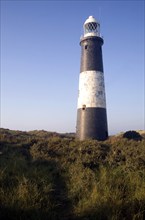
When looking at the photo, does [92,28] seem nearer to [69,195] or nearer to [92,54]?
[92,54]

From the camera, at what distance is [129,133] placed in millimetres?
24594

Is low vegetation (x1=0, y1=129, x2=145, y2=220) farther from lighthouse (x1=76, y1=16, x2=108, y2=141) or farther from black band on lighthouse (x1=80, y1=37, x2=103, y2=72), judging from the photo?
black band on lighthouse (x1=80, y1=37, x2=103, y2=72)

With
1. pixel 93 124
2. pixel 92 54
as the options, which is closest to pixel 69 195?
pixel 93 124

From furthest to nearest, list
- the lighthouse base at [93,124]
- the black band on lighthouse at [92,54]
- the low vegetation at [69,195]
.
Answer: the black band on lighthouse at [92,54]
the lighthouse base at [93,124]
the low vegetation at [69,195]

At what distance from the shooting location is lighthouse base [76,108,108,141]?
2062 cm

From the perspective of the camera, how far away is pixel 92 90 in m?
20.9

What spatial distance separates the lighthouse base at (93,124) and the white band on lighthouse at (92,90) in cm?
47

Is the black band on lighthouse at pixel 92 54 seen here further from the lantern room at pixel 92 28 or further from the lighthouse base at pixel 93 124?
the lighthouse base at pixel 93 124

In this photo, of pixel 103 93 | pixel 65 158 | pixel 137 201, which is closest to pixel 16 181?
pixel 137 201

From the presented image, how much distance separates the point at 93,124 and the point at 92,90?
2650mm

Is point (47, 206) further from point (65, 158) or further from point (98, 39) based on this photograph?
point (98, 39)

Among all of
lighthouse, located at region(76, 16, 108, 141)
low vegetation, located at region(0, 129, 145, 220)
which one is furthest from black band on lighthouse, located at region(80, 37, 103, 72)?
low vegetation, located at region(0, 129, 145, 220)

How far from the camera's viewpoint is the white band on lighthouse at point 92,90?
20.8 m

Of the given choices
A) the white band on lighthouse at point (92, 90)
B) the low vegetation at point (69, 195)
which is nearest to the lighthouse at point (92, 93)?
the white band on lighthouse at point (92, 90)
